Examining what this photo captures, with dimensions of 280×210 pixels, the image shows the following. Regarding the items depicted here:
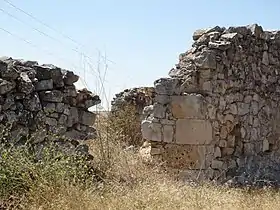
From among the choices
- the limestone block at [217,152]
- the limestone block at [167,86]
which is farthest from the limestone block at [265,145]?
the limestone block at [167,86]

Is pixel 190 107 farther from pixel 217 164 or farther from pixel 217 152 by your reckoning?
pixel 217 164

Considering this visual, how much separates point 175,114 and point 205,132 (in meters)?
0.61

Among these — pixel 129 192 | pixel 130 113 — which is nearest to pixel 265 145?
pixel 130 113

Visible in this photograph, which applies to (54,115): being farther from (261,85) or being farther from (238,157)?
(261,85)

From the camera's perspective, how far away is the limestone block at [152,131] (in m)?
8.79

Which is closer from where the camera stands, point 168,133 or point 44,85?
point 44,85

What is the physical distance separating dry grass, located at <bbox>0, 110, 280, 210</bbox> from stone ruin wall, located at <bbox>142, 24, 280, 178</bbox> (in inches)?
27.9

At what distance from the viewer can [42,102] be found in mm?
6680

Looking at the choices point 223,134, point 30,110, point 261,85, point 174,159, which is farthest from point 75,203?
point 261,85

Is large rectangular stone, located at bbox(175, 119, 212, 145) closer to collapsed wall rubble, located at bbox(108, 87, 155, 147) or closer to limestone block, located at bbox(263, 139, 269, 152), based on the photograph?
limestone block, located at bbox(263, 139, 269, 152)

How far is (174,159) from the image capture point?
28.3ft

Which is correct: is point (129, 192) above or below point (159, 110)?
below

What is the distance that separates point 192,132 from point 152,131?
746mm

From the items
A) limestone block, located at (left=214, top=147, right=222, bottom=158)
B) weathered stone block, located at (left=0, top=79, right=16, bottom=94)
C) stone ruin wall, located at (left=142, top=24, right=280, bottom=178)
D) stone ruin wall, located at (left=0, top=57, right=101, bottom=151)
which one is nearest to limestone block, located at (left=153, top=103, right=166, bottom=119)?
stone ruin wall, located at (left=142, top=24, right=280, bottom=178)
